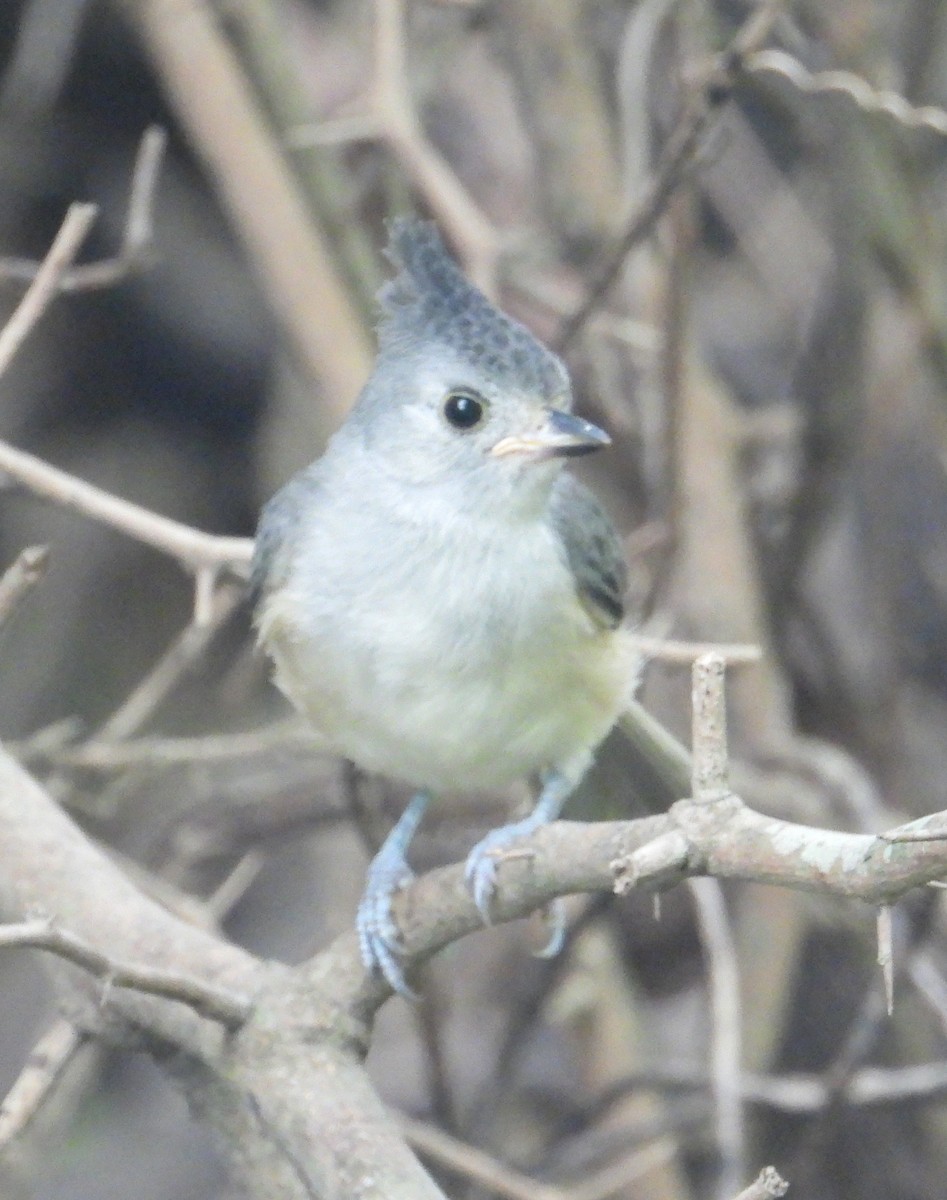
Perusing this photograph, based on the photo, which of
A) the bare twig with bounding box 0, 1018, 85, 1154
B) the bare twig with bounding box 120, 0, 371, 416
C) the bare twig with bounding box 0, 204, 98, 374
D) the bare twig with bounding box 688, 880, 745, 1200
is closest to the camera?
the bare twig with bounding box 0, 1018, 85, 1154

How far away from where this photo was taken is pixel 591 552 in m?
2.56

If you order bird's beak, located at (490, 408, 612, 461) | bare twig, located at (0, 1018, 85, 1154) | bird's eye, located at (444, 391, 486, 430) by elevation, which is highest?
bird's eye, located at (444, 391, 486, 430)

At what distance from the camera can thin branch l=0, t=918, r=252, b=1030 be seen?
1504mm

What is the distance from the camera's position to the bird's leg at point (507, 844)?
1.90m

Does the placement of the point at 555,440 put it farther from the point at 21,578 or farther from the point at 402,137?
the point at 402,137

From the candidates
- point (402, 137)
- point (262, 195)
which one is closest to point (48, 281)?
point (402, 137)

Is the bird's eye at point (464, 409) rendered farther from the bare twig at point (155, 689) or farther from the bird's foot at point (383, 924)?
the bare twig at point (155, 689)

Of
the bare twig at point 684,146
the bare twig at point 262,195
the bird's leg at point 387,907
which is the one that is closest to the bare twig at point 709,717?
the bird's leg at point 387,907

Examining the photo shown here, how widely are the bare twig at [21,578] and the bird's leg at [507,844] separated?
0.63 metres

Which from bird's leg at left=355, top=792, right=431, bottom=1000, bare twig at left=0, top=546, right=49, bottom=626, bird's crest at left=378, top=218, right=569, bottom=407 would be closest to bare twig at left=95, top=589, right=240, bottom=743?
bird's leg at left=355, top=792, right=431, bottom=1000

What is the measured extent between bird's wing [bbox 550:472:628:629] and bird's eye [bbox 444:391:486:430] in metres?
0.22

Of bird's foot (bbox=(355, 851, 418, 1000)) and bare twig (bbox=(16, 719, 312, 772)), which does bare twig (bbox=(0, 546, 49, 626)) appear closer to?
bird's foot (bbox=(355, 851, 418, 1000))

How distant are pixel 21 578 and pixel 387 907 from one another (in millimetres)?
691

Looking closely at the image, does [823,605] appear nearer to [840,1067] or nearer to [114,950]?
[840,1067]
